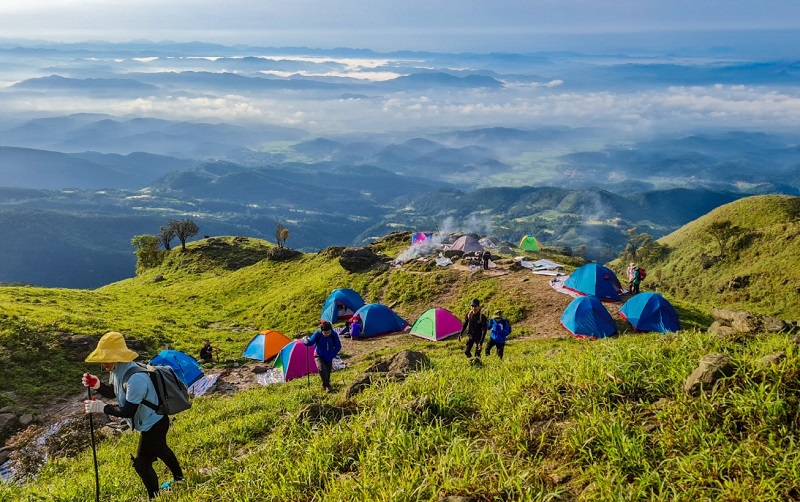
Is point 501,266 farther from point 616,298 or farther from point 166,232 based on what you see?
point 166,232

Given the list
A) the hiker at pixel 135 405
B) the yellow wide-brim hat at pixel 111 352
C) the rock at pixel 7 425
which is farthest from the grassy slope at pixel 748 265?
the rock at pixel 7 425

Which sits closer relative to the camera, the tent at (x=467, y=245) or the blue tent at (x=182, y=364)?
the blue tent at (x=182, y=364)

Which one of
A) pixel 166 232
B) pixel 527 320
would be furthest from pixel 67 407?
pixel 166 232

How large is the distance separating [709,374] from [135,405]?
9.17m

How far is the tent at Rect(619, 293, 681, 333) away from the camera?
25094mm

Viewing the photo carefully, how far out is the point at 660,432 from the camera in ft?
18.1

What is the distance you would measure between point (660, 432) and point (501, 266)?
32.0 meters

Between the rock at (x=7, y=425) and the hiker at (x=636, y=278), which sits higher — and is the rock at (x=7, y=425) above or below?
below

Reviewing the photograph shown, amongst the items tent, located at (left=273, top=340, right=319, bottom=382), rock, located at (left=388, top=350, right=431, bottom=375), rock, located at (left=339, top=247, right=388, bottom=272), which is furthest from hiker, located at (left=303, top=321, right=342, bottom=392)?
rock, located at (left=339, top=247, right=388, bottom=272)

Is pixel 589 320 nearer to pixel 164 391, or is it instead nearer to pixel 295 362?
pixel 295 362

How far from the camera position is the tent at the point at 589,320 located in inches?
968

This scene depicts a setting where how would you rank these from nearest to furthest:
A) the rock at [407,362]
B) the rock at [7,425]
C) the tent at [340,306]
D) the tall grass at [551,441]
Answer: the tall grass at [551,441]
the rock at [407,362]
the rock at [7,425]
the tent at [340,306]

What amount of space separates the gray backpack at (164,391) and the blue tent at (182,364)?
16.7 m

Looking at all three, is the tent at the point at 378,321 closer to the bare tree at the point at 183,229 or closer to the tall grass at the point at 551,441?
the tall grass at the point at 551,441
